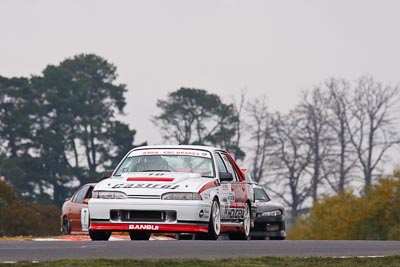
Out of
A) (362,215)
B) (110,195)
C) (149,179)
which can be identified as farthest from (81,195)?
(362,215)

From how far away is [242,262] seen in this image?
16312mm

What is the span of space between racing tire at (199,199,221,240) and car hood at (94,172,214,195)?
0.44 m

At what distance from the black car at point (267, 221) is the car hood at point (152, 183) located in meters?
9.96

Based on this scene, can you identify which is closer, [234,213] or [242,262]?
[242,262]

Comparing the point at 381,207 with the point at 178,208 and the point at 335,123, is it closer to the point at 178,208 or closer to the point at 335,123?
the point at 335,123

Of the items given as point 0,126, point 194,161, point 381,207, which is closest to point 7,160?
point 0,126

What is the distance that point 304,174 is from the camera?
321ft

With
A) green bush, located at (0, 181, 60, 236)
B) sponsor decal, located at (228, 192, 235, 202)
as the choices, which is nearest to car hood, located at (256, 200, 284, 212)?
sponsor decal, located at (228, 192, 235, 202)

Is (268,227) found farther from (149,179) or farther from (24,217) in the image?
(24,217)

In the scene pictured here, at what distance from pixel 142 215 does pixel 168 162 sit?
1.58m

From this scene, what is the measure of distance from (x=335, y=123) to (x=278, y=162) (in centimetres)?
477

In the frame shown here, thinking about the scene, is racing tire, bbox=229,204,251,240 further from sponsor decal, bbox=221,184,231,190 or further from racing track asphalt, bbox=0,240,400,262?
racing track asphalt, bbox=0,240,400,262

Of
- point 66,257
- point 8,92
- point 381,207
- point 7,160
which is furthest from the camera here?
point 8,92

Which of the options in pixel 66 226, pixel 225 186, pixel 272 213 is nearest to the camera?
pixel 225 186
